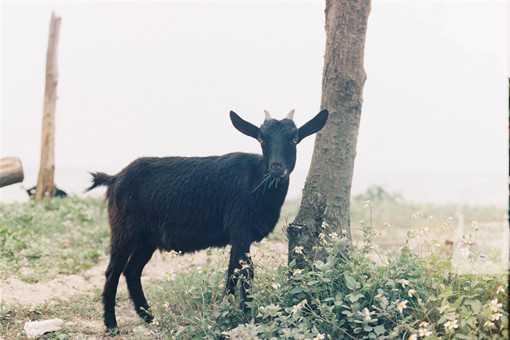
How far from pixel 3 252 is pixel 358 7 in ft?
19.5

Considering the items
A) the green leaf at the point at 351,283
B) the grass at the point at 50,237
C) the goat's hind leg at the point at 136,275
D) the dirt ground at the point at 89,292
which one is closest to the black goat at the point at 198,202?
the goat's hind leg at the point at 136,275

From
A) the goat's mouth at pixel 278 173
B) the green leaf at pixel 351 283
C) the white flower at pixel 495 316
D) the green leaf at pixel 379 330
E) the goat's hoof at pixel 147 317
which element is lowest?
the goat's hoof at pixel 147 317

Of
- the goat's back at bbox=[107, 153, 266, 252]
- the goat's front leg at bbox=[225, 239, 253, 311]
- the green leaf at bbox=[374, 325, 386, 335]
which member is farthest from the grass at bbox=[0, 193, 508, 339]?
the goat's back at bbox=[107, 153, 266, 252]

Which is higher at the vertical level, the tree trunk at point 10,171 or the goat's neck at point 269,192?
the tree trunk at point 10,171

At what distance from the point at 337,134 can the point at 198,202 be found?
155cm

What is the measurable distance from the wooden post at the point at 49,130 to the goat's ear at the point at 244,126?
8824 millimetres

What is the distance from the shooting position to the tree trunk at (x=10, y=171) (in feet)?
30.1

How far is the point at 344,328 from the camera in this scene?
5.41 metres

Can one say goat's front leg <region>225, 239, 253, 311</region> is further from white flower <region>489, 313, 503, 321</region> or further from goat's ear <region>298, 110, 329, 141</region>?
white flower <region>489, 313, 503, 321</region>

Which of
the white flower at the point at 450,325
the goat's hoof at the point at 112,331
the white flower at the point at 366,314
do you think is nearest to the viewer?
the white flower at the point at 450,325

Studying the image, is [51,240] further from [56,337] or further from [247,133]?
[247,133]

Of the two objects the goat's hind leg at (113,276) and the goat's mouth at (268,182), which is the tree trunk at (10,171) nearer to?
the goat's hind leg at (113,276)

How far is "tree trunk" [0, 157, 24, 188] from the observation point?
9164 mm

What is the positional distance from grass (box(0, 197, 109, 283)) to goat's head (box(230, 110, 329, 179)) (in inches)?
149
